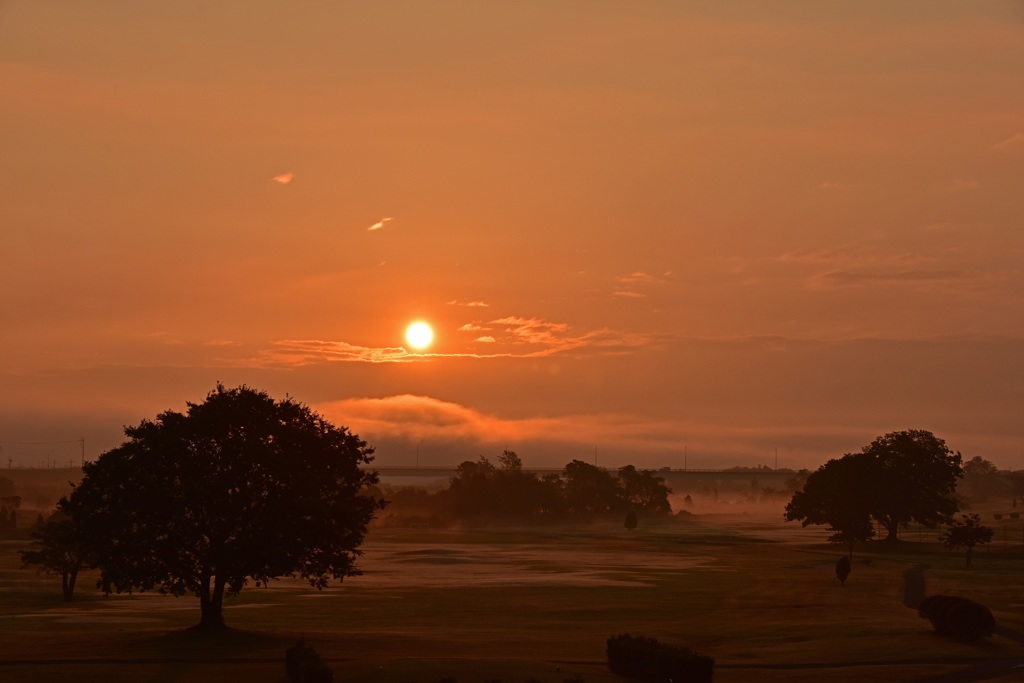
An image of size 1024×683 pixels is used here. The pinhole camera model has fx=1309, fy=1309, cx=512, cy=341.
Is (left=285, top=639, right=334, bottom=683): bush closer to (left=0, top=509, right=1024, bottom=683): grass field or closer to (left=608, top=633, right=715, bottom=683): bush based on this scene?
(left=0, top=509, right=1024, bottom=683): grass field

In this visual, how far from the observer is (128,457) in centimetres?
8000

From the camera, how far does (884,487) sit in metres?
178

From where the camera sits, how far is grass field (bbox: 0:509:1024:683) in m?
62.9

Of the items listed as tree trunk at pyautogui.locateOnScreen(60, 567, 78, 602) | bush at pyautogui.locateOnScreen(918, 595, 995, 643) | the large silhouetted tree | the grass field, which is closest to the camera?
the grass field

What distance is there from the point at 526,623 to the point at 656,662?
33.0m

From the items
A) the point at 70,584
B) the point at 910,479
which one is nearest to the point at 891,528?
the point at 910,479

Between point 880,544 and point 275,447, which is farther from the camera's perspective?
point 880,544

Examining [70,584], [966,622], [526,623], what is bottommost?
[526,623]

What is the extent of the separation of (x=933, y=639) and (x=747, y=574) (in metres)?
65.3

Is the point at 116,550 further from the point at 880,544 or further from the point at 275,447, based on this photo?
the point at 880,544

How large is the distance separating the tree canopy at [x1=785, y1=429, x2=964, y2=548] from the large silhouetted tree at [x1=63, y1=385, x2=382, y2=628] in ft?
357

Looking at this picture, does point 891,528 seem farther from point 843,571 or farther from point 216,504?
point 216,504

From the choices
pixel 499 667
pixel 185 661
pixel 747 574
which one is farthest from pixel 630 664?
pixel 747 574

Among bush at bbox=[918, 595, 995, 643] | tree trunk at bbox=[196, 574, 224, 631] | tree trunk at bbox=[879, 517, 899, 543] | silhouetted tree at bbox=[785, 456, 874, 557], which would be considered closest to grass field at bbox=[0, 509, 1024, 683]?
bush at bbox=[918, 595, 995, 643]
